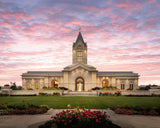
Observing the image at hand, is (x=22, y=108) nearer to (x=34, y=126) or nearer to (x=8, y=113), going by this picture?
(x=8, y=113)

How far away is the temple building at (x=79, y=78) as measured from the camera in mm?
54500

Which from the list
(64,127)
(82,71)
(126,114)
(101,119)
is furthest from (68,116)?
(82,71)

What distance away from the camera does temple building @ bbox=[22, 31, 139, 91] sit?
54500 millimetres

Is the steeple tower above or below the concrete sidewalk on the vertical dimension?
above

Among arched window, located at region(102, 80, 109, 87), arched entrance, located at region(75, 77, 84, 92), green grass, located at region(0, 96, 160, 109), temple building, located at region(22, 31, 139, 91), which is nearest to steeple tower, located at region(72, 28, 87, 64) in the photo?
temple building, located at region(22, 31, 139, 91)

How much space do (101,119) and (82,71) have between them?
4611 centimetres

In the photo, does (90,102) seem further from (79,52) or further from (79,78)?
(79,52)

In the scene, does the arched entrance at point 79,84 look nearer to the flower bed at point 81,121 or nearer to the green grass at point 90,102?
the green grass at point 90,102

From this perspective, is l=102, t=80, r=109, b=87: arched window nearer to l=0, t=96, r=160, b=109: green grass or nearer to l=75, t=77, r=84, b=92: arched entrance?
l=75, t=77, r=84, b=92: arched entrance

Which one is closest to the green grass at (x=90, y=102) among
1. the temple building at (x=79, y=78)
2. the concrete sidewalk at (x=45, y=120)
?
the concrete sidewalk at (x=45, y=120)

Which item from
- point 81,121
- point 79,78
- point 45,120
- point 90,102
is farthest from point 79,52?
point 81,121

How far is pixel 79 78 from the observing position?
55.6 meters

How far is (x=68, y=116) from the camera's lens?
8328 mm

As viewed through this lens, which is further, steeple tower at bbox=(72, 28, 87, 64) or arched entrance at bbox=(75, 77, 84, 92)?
steeple tower at bbox=(72, 28, 87, 64)
